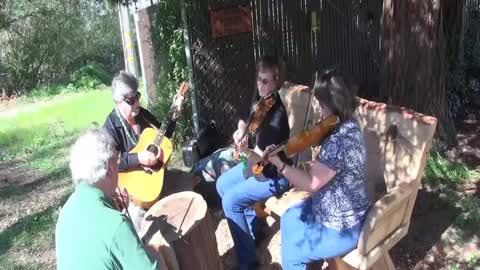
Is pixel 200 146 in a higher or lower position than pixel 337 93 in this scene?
lower

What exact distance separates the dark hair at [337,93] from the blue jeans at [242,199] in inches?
36.7

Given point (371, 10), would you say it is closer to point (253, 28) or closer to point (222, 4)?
point (253, 28)

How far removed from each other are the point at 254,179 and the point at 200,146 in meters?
1.36

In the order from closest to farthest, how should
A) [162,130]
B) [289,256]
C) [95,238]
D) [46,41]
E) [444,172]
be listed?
[95,238], [289,256], [162,130], [444,172], [46,41]

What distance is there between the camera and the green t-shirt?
2.09 metres

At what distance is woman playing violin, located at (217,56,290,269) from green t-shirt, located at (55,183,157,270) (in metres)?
1.24

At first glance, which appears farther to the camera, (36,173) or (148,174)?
(36,173)

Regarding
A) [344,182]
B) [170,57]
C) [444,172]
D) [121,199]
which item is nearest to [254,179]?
[344,182]

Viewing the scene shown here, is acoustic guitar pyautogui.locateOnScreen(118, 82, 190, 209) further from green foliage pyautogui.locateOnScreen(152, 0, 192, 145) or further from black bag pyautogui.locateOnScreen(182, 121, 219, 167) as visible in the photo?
green foliage pyautogui.locateOnScreen(152, 0, 192, 145)

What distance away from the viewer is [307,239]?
2.89 metres

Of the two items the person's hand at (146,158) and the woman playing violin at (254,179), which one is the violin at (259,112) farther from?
the person's hand at (146,158)

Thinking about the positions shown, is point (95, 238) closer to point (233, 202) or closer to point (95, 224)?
point (95, 224)

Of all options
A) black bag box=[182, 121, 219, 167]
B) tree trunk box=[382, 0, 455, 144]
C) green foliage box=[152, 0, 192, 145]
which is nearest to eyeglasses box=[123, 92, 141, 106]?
black bag box=[182, 121, 219, 167]

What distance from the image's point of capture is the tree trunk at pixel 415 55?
4.34 m
